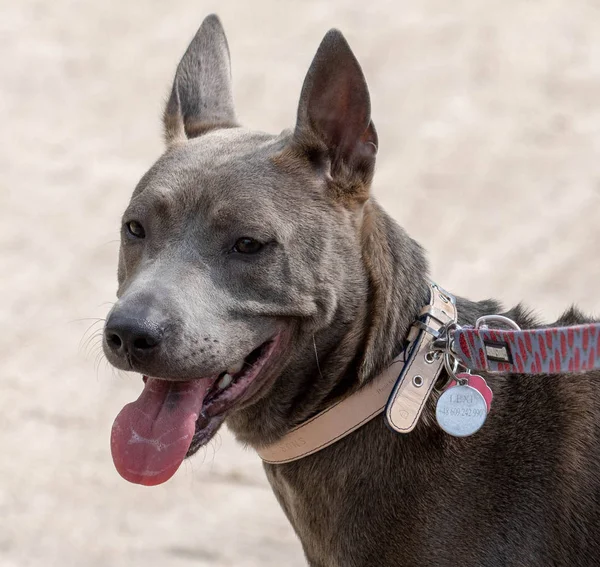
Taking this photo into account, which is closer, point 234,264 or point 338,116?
point 234,264

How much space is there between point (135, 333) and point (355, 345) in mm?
701

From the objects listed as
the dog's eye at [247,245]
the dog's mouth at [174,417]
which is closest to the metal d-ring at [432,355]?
the dog's mouth at [174,417]

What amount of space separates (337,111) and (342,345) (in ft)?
2.41

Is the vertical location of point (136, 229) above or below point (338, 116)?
below

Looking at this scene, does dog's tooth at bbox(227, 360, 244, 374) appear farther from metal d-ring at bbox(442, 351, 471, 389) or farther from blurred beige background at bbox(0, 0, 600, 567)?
blurred beige background at bbox(0, 0, 600, 567)

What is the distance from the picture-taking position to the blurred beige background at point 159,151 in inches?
185

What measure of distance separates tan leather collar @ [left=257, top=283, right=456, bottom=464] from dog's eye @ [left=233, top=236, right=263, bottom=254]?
53 centimetres

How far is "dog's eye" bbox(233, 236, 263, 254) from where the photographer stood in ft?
9.50

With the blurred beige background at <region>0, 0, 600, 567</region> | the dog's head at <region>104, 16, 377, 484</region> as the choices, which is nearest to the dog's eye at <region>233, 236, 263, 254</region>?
the dog's head at <region>104, 16, 377, 484</region>

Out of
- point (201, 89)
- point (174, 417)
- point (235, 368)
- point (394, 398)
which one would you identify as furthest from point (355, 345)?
point (201, 89)

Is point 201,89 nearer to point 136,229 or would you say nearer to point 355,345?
point 136,229

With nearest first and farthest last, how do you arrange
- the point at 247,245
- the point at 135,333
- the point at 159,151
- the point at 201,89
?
the point at 135,333 < the point at 247,245 < the point at 201,89 < the point at 159,151

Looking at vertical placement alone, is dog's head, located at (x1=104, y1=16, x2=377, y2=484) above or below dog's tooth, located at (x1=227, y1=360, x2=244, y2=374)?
above

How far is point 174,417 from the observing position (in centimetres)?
280
